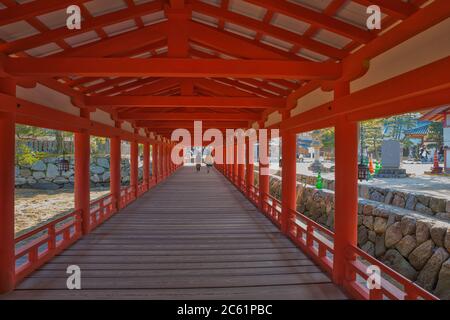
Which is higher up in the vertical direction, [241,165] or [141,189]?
[241,165]

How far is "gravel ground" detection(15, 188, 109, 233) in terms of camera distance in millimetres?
13562

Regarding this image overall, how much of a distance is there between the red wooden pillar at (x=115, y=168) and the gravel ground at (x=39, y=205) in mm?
5018

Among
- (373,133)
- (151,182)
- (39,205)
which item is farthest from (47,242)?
(373,133)

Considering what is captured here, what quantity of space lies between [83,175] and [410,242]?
9.14m

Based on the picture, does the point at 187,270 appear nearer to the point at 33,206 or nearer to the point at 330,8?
the point at 330,8

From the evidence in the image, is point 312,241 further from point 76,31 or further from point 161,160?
point 161,160

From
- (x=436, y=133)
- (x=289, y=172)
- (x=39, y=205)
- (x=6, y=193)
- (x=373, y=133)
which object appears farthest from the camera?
(x=373, y=133)

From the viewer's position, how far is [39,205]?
1773 centimetres

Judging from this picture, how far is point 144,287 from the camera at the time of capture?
177 inches

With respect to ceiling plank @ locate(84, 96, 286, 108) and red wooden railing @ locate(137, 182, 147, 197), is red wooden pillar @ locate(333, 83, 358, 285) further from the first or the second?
red wooden railing @ locate(137, 182, 147, 197)

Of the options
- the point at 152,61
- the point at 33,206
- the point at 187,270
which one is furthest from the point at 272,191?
the point at 152,61

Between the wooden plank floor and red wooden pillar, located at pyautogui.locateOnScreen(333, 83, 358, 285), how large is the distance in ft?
1.70

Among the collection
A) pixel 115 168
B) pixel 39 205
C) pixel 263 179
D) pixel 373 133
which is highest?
pixel 373 133

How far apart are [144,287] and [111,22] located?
13.0ft
